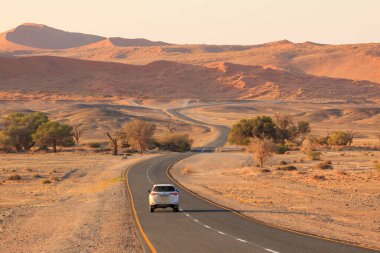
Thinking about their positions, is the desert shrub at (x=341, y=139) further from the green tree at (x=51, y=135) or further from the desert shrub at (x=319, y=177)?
the desert shrub at (x=319, y=177)

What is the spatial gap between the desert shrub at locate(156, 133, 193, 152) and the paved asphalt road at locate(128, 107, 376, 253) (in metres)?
61.0

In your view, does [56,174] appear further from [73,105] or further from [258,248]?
[73,105]

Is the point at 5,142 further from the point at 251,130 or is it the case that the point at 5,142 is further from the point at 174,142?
the point at 251,130

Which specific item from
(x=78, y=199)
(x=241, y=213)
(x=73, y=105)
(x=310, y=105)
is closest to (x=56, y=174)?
(x=78, y=199)

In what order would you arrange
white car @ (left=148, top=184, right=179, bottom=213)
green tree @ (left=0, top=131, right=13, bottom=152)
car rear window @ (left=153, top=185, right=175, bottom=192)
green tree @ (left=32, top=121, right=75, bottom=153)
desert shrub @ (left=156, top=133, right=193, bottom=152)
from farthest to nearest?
desert shrub @ (left=156, top=133, right=193, bottom=152), green tree @ (left=32, top=121, right=75, bottom=153), green tree @ (left=0, top=131, right=13, bottom=152), car rear window @ (left=153, top=185, right=175, bottom=192), white car @ (left=148, top=184, right=179, bottom=213)

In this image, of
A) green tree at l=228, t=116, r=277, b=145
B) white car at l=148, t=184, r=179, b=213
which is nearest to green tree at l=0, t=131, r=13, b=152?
green tree at l=228, t=116, r=277, b=145

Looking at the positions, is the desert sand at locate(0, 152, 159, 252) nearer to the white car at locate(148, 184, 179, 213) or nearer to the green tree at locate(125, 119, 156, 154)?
the white car at locate(148, 184, 179, 213)

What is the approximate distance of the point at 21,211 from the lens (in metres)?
31.2

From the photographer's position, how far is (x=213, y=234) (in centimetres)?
2156

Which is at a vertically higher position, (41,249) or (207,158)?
(41,249)

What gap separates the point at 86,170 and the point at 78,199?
24700mm

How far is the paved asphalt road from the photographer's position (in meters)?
18.5

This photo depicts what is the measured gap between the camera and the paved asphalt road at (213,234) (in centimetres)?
1852

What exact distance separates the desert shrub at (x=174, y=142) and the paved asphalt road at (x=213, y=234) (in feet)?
200
